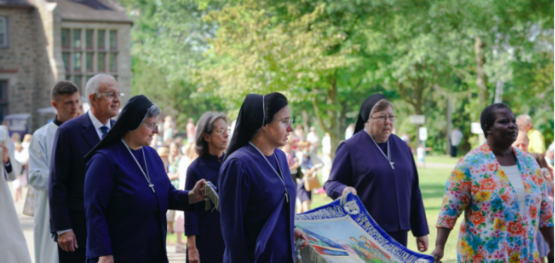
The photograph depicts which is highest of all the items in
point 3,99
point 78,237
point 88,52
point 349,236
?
point 88,52

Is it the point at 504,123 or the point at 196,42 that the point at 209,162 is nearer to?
the point at 504,123

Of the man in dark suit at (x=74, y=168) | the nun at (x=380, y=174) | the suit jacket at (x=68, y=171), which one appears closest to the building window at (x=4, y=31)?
the man in dark suit at (x=74, y=168)

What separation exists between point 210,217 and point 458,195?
81.7 inches

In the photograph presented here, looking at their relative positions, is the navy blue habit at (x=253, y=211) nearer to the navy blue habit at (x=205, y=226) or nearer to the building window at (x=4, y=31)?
the navy blue habit at (x=205, y=226)

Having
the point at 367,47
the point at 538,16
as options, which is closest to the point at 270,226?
the point at 538,16

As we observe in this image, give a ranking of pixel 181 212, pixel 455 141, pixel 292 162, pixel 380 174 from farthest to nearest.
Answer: pixel 455 141, pixel 292 162, pixel 181 212, pixel 380 174

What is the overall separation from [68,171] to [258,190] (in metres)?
1.85

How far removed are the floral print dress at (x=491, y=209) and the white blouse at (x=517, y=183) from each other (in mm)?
28

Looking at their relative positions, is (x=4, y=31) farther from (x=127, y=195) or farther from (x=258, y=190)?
(x=258, y=190)

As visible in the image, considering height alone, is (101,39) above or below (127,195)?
above

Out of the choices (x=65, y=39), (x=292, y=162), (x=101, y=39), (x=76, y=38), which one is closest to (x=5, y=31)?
(x=65, y=39)

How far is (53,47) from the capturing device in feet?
115

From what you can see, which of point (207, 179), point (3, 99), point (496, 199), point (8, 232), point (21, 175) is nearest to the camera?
point (496, 199)

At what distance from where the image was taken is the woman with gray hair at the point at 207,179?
5.24 metres
